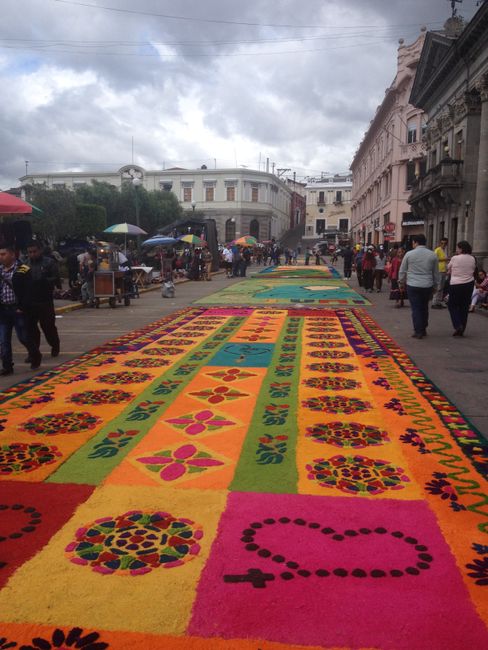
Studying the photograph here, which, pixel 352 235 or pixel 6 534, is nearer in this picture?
pixel 6 534

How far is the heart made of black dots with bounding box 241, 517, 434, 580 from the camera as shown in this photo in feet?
8.87

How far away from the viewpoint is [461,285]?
982cm

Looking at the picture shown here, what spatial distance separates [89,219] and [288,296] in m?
26.3

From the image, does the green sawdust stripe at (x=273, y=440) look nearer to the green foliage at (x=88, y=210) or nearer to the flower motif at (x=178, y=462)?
the flower motif at (x=178, y=462)

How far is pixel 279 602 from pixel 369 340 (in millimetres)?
7287

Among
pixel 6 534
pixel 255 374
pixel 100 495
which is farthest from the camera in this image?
pixel 255 374

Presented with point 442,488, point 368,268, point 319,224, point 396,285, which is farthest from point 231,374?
point 319,224

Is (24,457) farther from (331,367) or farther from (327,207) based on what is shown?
(327,207)

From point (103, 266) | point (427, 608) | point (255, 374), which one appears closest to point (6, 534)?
point (427, 608)

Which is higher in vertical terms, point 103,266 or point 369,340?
point 103,266

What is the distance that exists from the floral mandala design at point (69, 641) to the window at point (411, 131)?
42494mm

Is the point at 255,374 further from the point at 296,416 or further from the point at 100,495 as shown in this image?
the point at 100,495

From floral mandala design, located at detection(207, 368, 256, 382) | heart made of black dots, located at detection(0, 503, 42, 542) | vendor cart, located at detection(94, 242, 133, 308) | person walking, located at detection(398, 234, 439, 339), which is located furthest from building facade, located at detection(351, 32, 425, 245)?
heart made of black dots, located at detection(0, 503, 42, 542)

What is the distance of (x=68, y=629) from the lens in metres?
2.33
